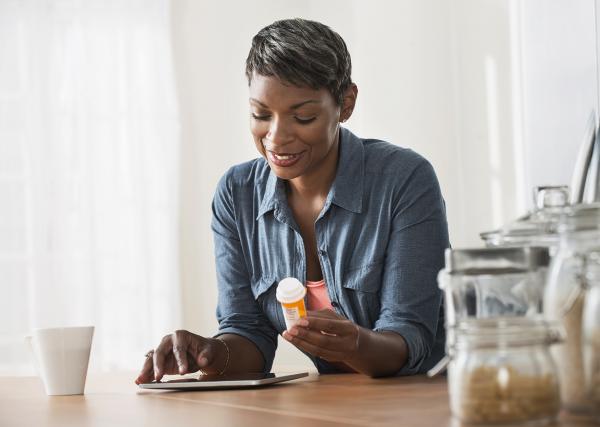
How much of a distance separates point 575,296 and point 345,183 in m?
1.09

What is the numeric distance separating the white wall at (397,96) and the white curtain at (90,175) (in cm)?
12

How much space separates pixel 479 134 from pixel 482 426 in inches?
120

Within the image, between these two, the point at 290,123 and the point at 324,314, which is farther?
the point at 290,123

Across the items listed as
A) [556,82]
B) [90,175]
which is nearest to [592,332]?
[556,82]

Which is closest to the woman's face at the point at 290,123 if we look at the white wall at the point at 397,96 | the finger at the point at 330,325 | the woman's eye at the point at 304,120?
the woman's eye at the point at 304,120

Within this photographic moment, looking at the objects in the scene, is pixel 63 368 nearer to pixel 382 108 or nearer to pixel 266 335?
pixel 266 335

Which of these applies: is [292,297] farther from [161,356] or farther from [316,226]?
[316,226]

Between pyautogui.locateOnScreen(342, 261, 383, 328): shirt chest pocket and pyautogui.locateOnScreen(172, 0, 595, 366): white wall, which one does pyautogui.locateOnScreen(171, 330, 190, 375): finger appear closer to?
pyautogui.locateOnScreen(342, 261, 383, 328): shirt chest pocket

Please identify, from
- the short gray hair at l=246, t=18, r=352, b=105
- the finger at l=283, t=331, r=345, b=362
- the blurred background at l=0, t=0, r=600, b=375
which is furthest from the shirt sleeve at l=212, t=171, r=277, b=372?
the blurred background at l=0, t=0, r=600, b=375

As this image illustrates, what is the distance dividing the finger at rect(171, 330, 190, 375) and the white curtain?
2412 mm

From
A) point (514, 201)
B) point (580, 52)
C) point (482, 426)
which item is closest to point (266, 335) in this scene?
point (580, 52)

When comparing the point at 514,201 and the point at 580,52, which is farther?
the point at 514,201

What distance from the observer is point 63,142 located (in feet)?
12.9

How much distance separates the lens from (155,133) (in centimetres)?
404
